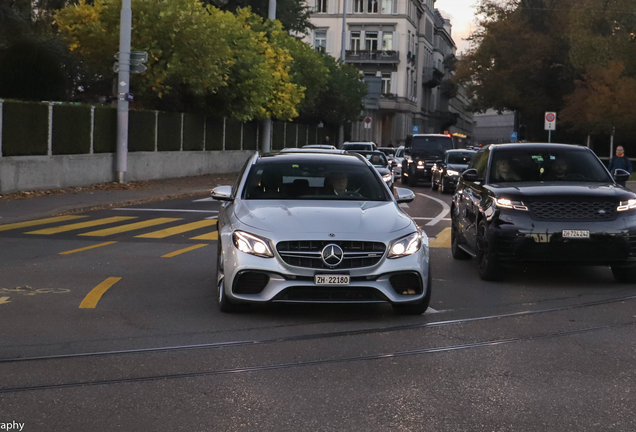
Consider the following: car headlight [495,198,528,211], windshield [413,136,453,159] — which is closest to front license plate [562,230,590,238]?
car headlight [495,198,528,211]

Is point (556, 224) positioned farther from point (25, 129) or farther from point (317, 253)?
point (25, 129)

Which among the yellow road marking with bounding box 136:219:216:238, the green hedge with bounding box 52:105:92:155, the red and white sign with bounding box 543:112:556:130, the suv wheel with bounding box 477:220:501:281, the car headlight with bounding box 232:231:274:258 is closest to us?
the car headlight with bounding box 232:231:274:258

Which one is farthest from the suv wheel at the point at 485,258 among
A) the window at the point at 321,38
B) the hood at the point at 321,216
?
the window at the point at 321,38

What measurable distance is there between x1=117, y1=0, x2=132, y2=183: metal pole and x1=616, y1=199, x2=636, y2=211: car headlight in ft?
62.9

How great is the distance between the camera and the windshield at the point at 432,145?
1515 inches

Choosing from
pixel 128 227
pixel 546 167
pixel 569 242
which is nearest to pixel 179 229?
pixel 128 227

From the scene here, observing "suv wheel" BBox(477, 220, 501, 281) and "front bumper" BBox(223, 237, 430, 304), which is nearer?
"front bumper" BBox(223, 237, 430, 304)

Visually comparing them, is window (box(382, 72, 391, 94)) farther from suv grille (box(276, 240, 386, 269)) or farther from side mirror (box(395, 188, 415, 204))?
suv grille (box(276, 240, 386, 269))

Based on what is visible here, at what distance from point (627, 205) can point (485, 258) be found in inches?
65.0

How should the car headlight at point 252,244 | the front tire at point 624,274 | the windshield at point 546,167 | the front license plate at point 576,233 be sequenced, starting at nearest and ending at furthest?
the car headlight at point 252,244
the front license plate at point 576,233
the front tire at point 624,274
the windshield at point 546,167

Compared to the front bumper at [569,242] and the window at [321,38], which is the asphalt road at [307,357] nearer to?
the front bumper at [569,242]

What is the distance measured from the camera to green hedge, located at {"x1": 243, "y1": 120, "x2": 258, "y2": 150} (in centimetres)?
4619

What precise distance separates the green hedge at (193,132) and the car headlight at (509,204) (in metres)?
26.6

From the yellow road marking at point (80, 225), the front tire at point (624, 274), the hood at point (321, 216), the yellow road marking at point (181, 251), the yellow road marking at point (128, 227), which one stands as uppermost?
the hood at point (321, 216)
